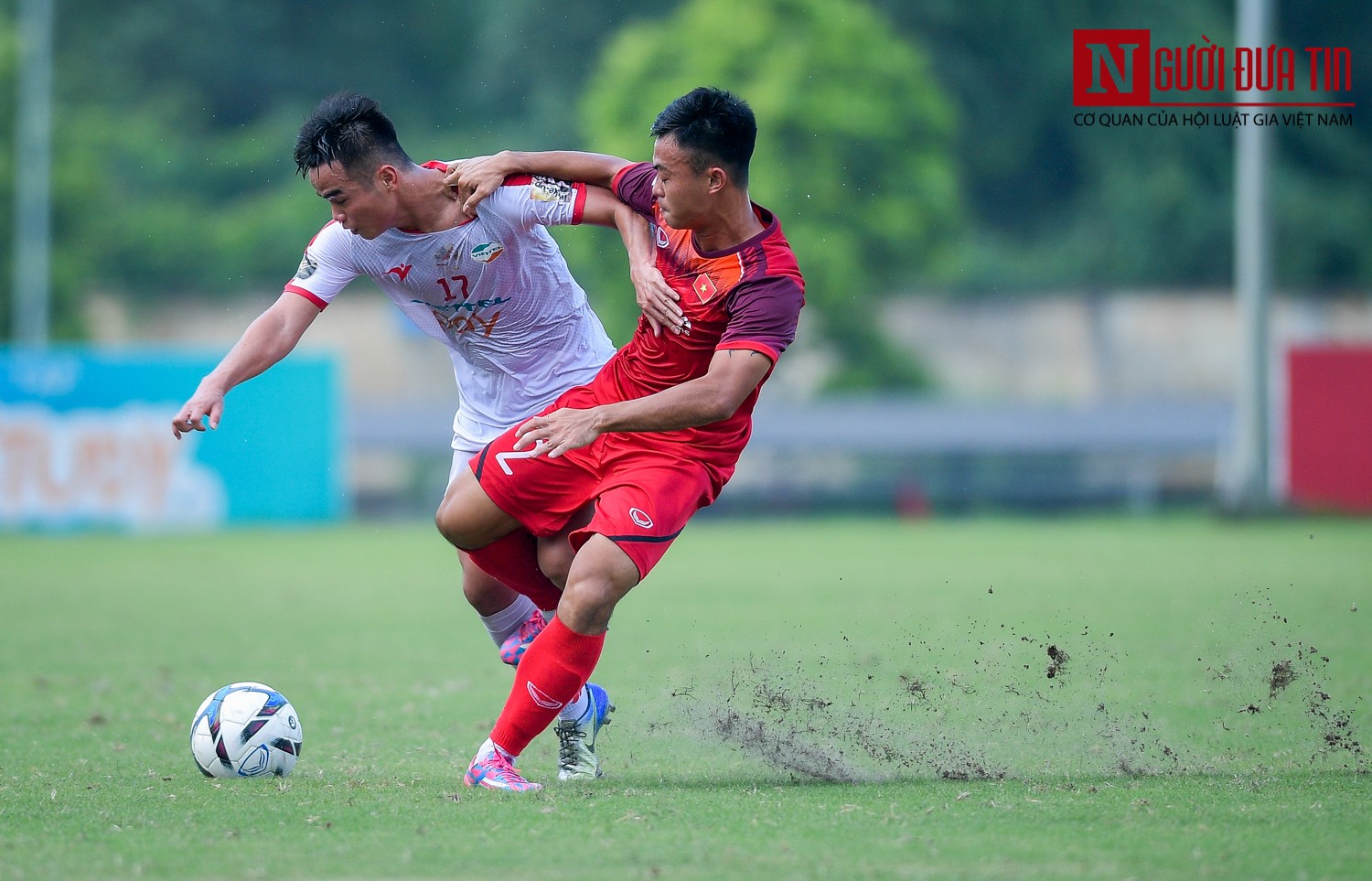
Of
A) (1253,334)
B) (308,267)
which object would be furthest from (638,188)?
(1253,334)

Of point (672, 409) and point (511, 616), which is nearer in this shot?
point (672, 409)

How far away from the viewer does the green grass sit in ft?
15.2

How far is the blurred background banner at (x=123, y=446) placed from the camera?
2319 cm

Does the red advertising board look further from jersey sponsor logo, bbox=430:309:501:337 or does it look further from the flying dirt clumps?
jersey sponsor logo, bbox=430:309:501:337

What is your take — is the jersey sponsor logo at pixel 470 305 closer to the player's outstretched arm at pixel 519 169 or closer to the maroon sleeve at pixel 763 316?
the player's outstretched arm at pixel 519 169

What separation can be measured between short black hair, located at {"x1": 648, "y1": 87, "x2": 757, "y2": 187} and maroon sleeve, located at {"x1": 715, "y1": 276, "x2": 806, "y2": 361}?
375 millimetres

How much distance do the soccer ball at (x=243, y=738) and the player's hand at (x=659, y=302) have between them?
79.2 inches

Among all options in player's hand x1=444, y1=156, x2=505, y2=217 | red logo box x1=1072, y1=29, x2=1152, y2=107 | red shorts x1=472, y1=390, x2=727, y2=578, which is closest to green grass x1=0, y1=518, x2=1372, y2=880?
red shorts x1=472, y1=390, x2=727, y2=578

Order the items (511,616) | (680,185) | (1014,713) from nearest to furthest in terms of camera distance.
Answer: (680,185)
(511,616)
(1014,713)

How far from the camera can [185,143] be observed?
44406mm

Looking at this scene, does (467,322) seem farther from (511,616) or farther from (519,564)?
(511,616)

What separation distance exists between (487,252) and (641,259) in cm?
69

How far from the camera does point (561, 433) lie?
18.1 ft

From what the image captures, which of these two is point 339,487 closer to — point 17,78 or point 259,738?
point 17,78
